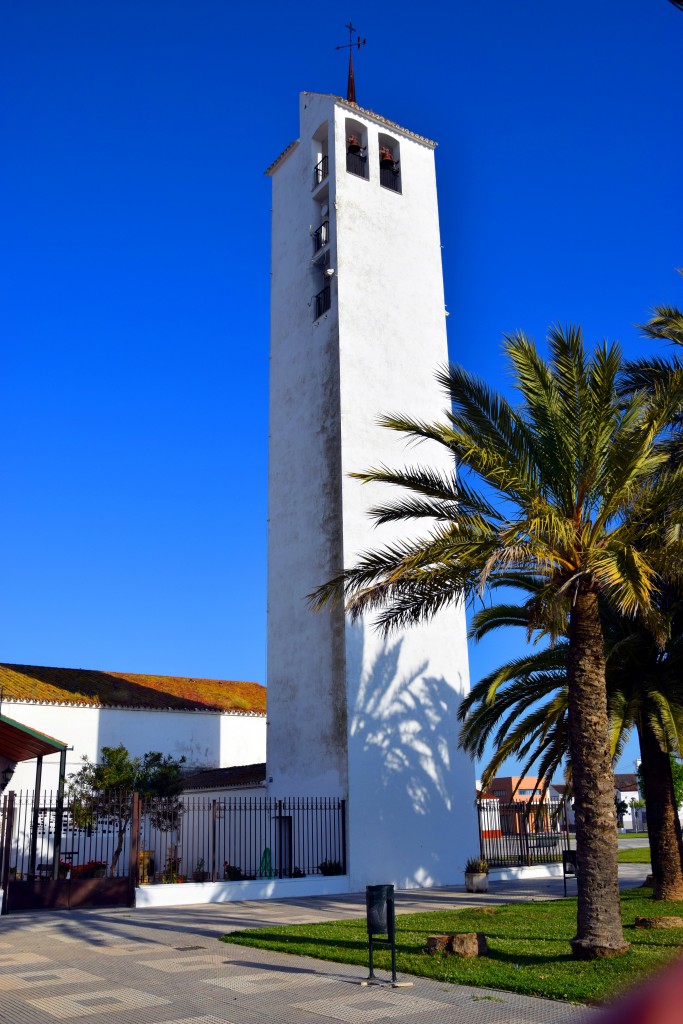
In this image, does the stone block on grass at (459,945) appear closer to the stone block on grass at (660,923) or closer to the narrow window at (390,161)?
the stone block on grass at (660,923)

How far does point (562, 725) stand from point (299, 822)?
983 centimetres

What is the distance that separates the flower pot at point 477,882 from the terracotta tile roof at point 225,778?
27.8 ft

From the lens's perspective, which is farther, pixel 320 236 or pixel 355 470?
pixel 320 236

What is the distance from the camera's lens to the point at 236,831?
2650cm

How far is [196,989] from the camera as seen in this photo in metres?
10.3

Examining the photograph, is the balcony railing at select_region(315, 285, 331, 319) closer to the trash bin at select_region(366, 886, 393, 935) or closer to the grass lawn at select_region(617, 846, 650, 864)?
the grass lawn at select_region(617, 846, 650, 864)

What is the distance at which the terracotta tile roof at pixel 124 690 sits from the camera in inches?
1412

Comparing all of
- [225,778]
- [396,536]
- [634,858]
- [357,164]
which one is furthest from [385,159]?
Answer: [634,858]

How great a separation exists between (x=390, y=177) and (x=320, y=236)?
393 cm

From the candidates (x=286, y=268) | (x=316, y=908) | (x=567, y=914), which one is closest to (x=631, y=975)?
(x=567, y=914)

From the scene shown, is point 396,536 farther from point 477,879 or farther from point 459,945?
point 459,945

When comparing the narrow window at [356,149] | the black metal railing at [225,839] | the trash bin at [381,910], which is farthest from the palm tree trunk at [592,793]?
the narrow window at [356,149]

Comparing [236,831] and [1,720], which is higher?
[1,720]

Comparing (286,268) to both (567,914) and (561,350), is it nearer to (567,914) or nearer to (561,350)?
(561,350)
